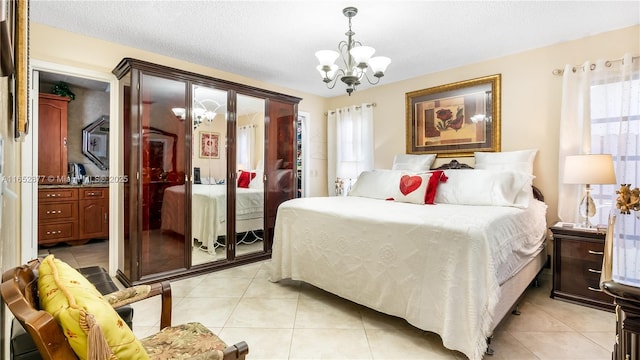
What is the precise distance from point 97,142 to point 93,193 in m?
1.01

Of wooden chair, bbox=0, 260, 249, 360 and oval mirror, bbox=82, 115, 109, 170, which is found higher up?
oval mirror, bbox=82, 115, 109, 170

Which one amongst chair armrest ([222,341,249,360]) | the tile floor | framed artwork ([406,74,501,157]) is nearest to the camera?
chair armrest ([222,341,249,360])

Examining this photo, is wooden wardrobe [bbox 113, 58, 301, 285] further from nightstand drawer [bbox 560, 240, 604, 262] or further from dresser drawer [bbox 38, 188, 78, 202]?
nightstand drawer [bbox 560, 240, 604, 262]

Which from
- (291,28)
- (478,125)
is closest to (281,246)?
(291,28)

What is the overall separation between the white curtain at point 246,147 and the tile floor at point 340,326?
1.43m

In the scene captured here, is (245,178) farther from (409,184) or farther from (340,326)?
(340,326)

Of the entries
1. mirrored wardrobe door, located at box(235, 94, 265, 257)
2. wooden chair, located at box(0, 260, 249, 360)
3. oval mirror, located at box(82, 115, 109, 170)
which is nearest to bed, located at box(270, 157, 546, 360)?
mirrored wardrobe door, located at box(235, 94, 265, 257)

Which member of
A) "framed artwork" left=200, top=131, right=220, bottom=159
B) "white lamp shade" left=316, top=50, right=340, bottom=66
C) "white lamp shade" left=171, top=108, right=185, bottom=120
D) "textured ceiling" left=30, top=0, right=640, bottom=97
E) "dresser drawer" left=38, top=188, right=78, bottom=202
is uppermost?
"textured ceiling" left=30, top=0, right=640, bottom=97

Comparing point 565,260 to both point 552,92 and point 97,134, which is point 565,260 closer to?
point 552,92

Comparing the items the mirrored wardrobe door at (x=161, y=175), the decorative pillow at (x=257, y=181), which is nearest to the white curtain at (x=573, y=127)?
the decorative pillow at (x=257, y=181)

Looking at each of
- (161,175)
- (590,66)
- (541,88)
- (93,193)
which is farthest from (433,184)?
(93,193)

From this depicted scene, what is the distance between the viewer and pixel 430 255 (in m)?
1.92

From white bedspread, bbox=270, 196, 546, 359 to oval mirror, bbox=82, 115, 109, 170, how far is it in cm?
413

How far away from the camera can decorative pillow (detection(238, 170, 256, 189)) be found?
368 cm
